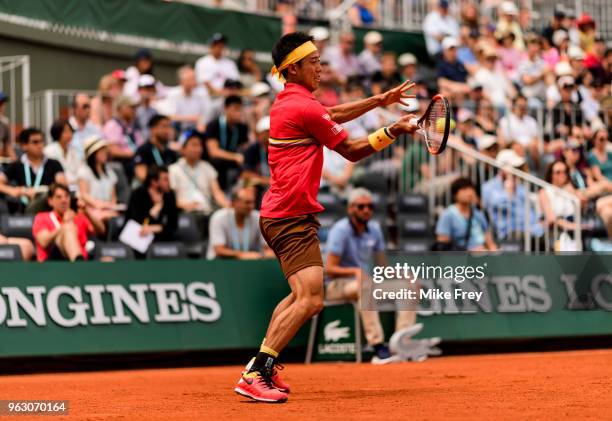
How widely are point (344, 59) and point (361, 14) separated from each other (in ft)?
10.0

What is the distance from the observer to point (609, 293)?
14398 millimetres

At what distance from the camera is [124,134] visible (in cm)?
1733

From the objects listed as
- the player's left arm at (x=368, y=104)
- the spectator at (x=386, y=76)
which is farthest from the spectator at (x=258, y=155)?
the player's left arm at (x=368, y=104)

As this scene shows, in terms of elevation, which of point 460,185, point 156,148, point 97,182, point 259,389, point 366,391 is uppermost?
point 156,148

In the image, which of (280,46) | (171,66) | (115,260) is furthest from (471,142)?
(280,46)

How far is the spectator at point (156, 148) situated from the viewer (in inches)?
650

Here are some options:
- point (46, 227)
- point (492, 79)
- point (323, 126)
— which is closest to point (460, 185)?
point (46, 227)

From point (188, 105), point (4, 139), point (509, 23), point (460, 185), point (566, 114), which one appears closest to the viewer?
point (460, 185)

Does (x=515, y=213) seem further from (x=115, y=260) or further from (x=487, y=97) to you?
(x=115, y=260)

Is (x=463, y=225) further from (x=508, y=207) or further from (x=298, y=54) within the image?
(x=298, y=54)

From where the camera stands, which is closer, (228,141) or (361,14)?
(228,141)

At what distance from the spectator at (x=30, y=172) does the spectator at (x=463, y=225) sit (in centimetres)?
486

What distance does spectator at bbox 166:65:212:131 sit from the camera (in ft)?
60.8

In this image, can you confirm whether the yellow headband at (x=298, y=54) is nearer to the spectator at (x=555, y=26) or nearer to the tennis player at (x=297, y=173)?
the tennis player at (x=297, y=173)
